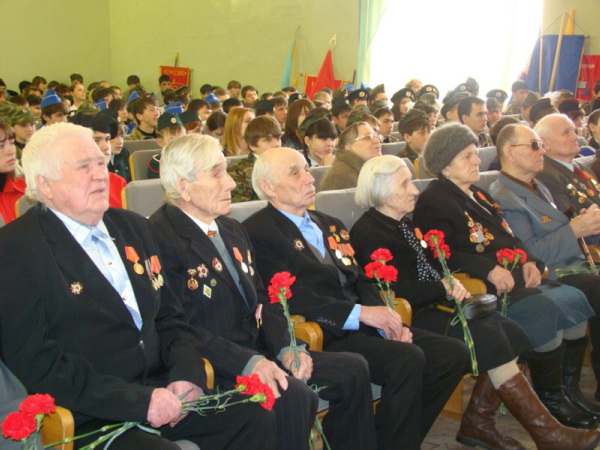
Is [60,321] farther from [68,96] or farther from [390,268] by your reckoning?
[68,96]

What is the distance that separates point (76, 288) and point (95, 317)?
0.32 ft

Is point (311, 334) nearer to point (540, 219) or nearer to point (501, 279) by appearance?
point (501, 279)

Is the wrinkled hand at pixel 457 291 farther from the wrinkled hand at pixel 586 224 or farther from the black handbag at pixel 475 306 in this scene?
the wrinkled hand at pixel 586 224

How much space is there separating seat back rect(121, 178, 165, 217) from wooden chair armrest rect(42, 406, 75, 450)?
1523mm

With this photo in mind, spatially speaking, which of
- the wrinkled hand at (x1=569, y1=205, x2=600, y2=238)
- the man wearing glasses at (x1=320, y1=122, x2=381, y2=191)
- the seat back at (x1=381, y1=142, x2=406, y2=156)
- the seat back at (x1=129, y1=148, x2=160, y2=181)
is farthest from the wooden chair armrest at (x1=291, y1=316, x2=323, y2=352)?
the seat back at (x1=381, y1=142, x2=406, y2=156)

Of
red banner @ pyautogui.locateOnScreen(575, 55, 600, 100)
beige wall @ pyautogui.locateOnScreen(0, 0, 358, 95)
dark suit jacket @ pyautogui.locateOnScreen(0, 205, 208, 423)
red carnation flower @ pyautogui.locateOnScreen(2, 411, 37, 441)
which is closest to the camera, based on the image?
red carnation flower @ pyautogui.locateOnScreen(2, 411, 37, 441)

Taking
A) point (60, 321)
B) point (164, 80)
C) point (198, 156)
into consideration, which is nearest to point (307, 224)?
point (198, 156)

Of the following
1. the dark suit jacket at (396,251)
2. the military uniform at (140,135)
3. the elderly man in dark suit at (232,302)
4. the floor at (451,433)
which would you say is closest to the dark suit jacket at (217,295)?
the elderly man in dark suit at (232,302)

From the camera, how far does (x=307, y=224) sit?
9.61ft

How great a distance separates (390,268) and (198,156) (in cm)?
83

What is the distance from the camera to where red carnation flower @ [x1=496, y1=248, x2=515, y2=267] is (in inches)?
125

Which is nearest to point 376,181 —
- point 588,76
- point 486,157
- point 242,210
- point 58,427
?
point 242,210

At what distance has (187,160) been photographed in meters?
2.55

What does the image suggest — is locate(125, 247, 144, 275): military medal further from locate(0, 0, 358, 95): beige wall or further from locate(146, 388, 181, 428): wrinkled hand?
locate(0, 0, 358, 95): beige wall
